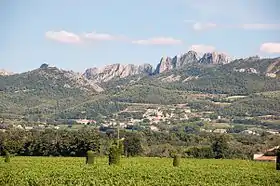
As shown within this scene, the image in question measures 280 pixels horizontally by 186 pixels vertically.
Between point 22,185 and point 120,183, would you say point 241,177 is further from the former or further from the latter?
point 22,185

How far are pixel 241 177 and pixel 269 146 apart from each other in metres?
68.5

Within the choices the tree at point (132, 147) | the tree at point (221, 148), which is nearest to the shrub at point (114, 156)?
the tree at point (132, 147)

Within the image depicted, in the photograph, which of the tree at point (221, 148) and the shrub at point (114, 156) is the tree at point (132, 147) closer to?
the tree at point (221, 148)

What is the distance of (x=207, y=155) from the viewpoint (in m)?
91.2

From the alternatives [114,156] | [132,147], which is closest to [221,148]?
[132,147]

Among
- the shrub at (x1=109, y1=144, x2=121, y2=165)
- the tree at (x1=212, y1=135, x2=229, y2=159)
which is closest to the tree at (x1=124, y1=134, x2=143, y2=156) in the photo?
the tree at (x1=212, y1=135, x2=229, y2=159)

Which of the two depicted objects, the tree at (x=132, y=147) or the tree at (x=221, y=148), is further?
the tree at (x=221, y=148)

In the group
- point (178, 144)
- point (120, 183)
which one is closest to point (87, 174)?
point (120, 183)

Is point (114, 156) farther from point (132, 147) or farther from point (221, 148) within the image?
point (221, 148)

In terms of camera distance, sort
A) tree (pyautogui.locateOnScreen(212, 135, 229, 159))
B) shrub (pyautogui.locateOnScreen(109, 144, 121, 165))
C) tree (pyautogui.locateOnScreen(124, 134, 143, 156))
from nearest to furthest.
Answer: shrub (pyautogui.locateOnScreen(109, 144, 121, 165)) → tree (pyautogui.locateOnScreen(124, 134, 143, 156)) → tree (pyautogui.locateOnScreen(212, 135, 229, 159))

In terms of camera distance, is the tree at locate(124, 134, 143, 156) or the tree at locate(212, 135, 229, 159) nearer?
the tree at locate(124, 134, 143, 156)

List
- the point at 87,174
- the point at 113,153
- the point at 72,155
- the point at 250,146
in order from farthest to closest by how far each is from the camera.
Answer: the point at 250,146, the point at 72,155, the point at 113,153, the point at 87,174

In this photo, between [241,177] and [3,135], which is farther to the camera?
[3,135]

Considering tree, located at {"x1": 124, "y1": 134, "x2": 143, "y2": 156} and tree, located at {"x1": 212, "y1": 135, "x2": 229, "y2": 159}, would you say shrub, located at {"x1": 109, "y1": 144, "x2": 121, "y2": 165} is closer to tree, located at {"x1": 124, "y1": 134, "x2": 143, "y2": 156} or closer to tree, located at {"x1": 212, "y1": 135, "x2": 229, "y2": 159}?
tree, located at {"x1": 124, "y1": 134, "x2": 143, "y2": 156}
